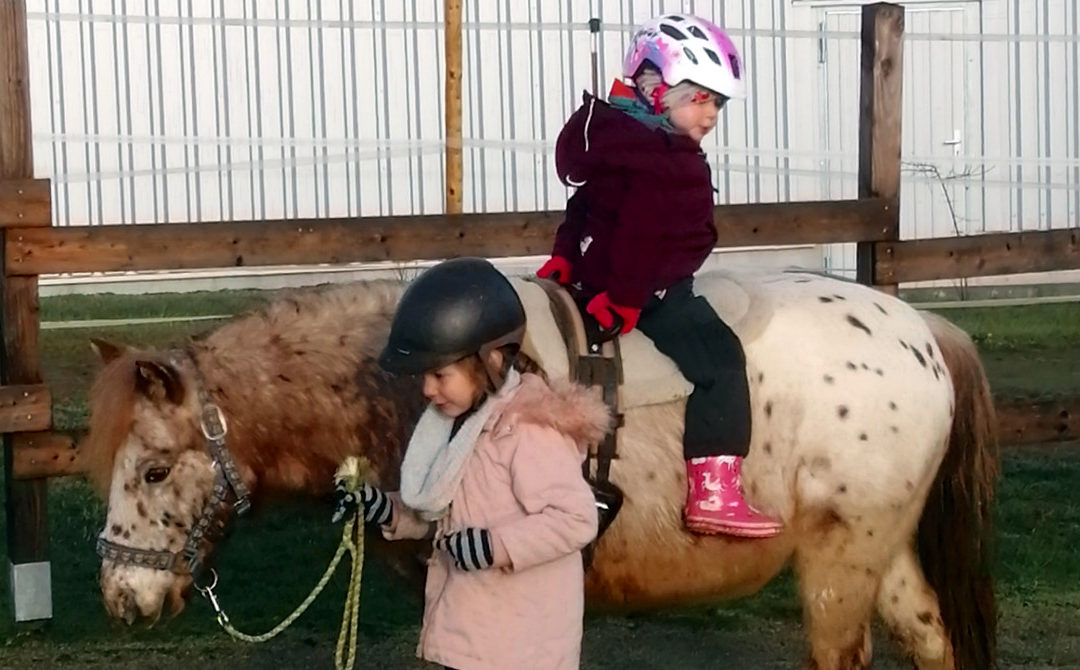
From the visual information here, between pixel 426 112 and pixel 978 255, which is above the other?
pixel 426 112

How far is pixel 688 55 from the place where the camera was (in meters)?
3.97

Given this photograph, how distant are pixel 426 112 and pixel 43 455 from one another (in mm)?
7778

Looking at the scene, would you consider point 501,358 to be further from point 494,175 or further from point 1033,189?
point 1033,189

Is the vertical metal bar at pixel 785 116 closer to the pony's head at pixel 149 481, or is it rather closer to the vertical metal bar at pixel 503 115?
the vertical metal bar at pixel 503 115

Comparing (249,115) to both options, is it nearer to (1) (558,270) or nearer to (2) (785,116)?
(2) (785,116)

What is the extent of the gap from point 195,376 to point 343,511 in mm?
603

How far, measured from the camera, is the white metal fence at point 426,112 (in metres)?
12.4

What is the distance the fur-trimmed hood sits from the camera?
3396 mm

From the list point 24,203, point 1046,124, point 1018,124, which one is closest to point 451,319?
point 24,203

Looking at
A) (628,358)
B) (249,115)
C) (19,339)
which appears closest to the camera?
(628,358)

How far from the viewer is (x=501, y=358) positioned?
3471mm

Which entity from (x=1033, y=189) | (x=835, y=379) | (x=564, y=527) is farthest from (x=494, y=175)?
(x=564, y=527)

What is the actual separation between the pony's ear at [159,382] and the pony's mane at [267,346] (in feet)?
0.09

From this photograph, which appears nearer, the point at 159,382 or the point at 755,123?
the point at 159,382
